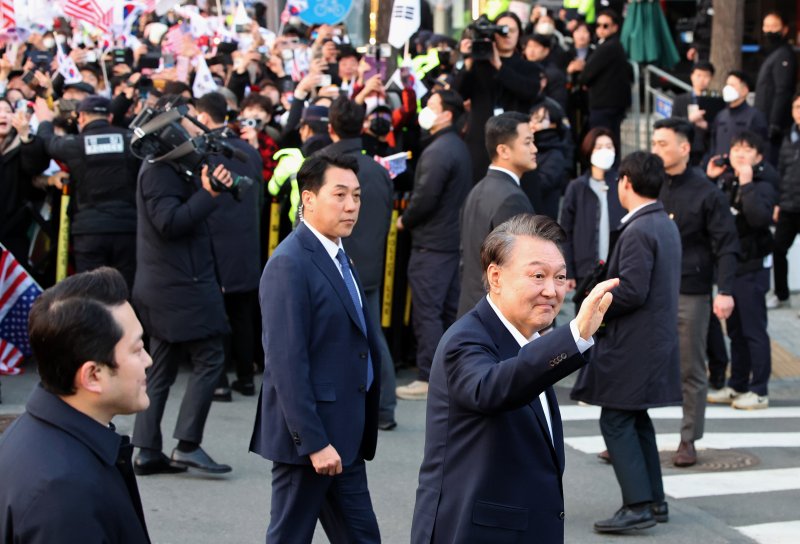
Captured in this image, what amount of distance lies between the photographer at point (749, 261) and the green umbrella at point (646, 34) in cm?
690

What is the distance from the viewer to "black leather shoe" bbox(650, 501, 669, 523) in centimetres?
694

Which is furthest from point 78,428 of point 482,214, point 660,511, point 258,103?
point 258,103

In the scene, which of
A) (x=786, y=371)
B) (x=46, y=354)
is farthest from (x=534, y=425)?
(x=786, y=371)

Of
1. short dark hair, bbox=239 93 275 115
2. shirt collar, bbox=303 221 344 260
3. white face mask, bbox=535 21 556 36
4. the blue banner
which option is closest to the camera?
shirt collar, bbox=303 221 344 260

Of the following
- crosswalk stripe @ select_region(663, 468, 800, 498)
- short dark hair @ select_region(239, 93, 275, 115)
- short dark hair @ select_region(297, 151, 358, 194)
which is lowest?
crosswalk stripe @ select_region(663, 468, 800, 498)

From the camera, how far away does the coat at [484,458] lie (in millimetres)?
3848

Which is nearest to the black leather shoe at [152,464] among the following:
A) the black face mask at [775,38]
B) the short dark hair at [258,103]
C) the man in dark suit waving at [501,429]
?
the man in dark suit waving at [501,429]

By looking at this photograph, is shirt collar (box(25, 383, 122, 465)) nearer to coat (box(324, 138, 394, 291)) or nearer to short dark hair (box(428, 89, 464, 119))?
coat (box(324, 138, 394, 291))

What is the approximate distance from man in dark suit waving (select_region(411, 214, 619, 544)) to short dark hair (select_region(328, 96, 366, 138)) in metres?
4.86

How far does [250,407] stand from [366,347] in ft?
14.5

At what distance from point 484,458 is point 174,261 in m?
4.23

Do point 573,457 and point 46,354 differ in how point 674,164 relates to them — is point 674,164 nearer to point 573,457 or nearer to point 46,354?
point 573,457

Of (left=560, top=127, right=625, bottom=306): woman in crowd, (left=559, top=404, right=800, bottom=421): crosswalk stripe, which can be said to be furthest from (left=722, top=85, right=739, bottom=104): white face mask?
(left=559, top=404, right=800, bottom=421): crosswalk stripe

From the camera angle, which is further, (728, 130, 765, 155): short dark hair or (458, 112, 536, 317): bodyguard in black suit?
(728, 130, 765, 155): short dark hair
